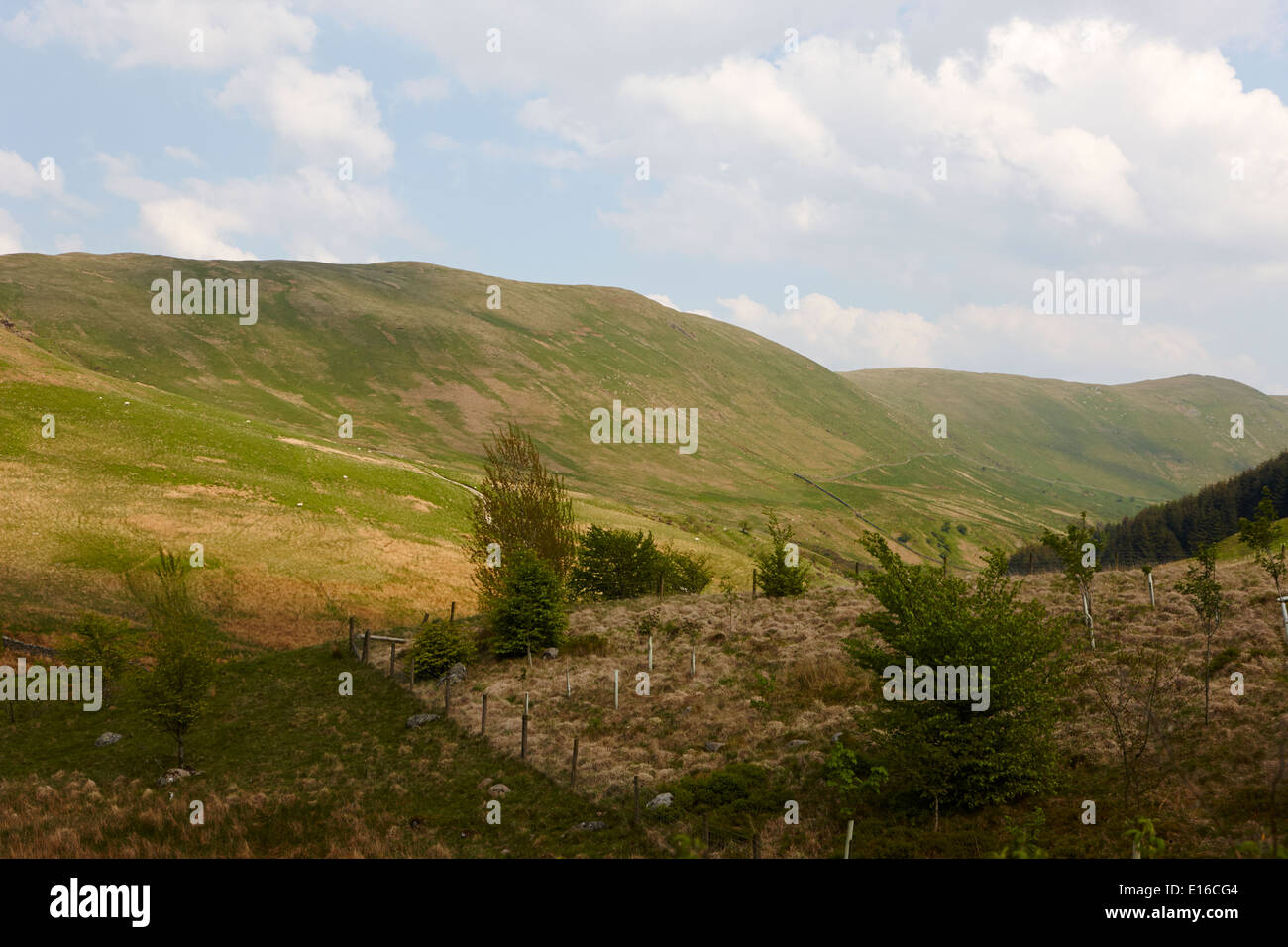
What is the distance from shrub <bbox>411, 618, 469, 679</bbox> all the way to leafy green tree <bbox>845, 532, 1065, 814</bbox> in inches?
1048

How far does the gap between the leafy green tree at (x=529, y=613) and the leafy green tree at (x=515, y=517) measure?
630cm

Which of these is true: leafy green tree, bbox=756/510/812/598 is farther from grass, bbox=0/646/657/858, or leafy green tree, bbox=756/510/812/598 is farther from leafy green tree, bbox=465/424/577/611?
grass, bbox=0/646/657/858

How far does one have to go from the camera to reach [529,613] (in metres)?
43.6

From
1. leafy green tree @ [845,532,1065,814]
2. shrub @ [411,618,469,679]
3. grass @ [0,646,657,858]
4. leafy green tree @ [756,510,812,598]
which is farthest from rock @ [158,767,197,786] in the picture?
leafy green tree @ [756,510,812,598]

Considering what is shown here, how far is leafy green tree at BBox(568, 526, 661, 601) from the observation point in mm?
58719

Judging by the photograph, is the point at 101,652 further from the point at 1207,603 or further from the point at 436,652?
the point at 1207,603

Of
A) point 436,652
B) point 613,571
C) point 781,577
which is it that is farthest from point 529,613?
point 781,577

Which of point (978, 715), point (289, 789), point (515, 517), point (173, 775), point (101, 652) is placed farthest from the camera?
point (515, 517)

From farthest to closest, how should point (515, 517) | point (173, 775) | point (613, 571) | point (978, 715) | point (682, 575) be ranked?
point (682, 575)
point (613, 571)
point (515, 517)
point (173, 775)
point (978, 715)

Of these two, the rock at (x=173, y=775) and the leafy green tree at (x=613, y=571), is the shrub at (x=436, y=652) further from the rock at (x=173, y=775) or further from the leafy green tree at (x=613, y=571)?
the leafy green tree at (x=613, y=571)

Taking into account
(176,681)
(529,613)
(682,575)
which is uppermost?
(682,575)

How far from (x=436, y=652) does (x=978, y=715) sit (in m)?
30.2

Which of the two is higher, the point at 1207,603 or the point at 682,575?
the point at 1207,603
